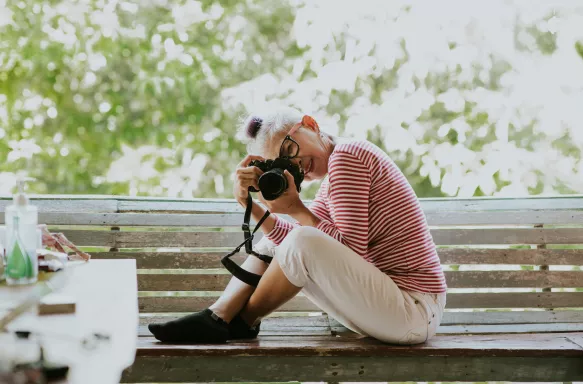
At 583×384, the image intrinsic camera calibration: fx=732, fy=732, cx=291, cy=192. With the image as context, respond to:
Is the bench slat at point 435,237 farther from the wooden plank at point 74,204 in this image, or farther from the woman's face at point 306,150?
the woman's face at point 306,150

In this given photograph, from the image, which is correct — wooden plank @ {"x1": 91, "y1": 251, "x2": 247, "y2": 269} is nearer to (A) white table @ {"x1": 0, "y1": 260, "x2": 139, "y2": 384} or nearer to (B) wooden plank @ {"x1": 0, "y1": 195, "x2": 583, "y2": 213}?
(B) wooden plank @ {"x1": 0, "y1": 195, "x2": 583, "y2": 213}

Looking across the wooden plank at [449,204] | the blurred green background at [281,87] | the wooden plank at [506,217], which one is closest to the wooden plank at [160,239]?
the wooden plank at [449,204]

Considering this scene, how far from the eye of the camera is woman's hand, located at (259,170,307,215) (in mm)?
2161

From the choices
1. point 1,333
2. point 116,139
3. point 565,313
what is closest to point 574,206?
point 565,313

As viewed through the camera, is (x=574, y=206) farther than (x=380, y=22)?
No

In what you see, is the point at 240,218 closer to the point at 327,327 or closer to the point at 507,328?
the point at 327,327

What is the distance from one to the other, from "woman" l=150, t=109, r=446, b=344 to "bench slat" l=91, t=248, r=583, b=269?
1.70 ft

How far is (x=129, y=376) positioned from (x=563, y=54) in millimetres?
3206

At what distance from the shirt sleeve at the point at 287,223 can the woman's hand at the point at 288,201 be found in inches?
5.2

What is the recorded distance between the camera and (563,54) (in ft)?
13.8

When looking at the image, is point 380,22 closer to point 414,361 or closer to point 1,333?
point 414,361

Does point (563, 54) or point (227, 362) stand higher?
point (563, 54)

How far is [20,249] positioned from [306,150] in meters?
0.89

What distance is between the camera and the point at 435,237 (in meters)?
2.79
